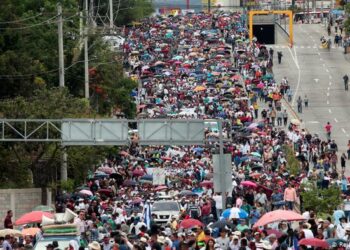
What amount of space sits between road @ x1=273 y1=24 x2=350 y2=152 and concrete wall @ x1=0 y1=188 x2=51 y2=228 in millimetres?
28305

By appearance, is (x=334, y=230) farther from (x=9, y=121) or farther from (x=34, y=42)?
(x=34, y=42)

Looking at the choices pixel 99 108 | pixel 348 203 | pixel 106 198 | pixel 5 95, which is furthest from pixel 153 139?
pixel 99 108

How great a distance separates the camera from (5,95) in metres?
77.6

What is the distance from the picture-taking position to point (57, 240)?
43156 millimetres

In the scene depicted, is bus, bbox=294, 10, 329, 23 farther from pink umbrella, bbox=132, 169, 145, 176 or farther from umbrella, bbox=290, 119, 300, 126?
pink umbrella, bbox=132, 169, 145, 176

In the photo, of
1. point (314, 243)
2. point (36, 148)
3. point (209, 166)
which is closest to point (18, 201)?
point (36, 148)

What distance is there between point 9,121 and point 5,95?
15.9 metres

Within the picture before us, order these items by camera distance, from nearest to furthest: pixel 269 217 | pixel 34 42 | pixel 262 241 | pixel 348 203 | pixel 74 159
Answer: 1. pixel 262 241
2. pixel 269 217
3. pixel 348 203
4. pixel 74 159
5. pixel 34 42

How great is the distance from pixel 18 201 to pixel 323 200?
10.6 metres

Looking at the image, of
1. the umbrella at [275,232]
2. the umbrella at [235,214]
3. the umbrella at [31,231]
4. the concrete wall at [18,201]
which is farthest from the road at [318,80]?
the umbrella at [275,232]

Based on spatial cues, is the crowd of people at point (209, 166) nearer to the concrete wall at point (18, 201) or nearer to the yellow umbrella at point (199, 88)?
the yellow umbrella at point (199, 88)

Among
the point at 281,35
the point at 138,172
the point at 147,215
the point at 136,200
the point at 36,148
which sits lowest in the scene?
the point at 138,172

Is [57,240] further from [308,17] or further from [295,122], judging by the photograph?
[308,17]

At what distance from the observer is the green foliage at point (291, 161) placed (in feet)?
241
